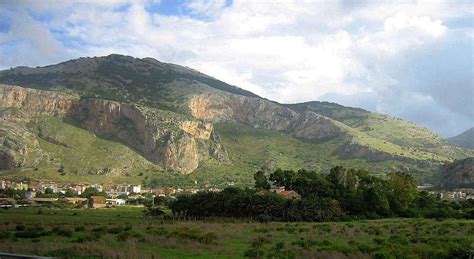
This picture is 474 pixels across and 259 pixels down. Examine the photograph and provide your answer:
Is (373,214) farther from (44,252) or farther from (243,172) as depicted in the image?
(243,172)

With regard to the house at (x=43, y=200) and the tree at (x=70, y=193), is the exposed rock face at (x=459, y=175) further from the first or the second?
the house at (x=43, y=200)

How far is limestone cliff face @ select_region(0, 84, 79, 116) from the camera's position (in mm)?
189500

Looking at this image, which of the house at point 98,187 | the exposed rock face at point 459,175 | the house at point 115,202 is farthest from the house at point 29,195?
the exposed rock face at point 459,175

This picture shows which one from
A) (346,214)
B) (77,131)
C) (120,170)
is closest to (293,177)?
(346,214)

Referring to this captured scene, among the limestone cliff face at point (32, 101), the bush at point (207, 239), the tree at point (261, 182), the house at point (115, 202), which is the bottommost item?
the house at point (115, 202)

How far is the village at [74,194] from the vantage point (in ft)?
359

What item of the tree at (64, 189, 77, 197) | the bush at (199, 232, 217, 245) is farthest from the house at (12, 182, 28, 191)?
the bush at (199, 232, 217, 245)

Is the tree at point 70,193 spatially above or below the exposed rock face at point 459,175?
below

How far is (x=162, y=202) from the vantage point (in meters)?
115

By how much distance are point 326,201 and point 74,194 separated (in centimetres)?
8729

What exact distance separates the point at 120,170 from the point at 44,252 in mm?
157959

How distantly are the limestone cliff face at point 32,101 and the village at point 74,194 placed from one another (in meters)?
47.2

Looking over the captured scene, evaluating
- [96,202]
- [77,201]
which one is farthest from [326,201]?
[77,201]

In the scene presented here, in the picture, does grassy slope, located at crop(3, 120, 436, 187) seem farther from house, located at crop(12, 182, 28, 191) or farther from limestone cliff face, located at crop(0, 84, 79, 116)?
limestone cliff face, located at crop(0, 84, 79, 116)
